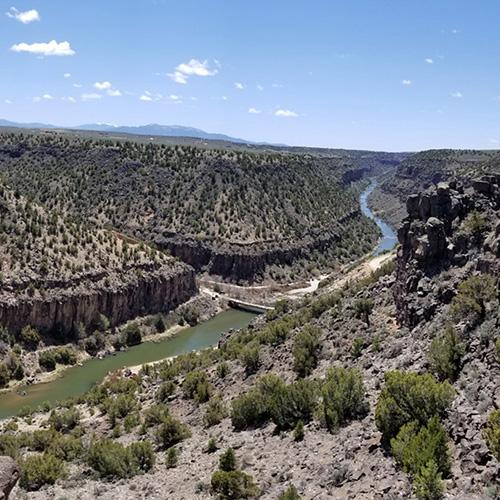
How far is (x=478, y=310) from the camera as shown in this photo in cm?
2316

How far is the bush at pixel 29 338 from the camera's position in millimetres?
48875

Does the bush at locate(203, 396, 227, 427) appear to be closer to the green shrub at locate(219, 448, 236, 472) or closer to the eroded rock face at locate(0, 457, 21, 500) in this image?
the green shrub at locate(219, 448, 236, 472)

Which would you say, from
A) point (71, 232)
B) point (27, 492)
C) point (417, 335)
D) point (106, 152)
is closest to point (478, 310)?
point (417, 335)

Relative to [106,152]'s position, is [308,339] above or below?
below

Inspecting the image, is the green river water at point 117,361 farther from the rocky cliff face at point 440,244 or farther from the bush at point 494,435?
the bush at point 494,435

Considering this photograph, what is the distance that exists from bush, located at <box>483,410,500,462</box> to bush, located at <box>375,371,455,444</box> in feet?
8.32

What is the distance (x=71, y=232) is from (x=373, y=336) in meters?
37.5

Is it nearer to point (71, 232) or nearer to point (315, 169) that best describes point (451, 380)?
point (71, 232)

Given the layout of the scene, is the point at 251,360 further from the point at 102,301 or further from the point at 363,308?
the point at 102,301

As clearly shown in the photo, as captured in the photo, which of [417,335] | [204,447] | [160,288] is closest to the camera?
[204,447]

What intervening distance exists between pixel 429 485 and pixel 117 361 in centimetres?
4122

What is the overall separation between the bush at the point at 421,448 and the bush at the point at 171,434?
1091 cm

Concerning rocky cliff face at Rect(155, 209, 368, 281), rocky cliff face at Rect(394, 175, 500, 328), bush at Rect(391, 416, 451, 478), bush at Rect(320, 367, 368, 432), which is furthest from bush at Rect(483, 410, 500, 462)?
rocky cliff face at Rect(155, 209, 368, 281)

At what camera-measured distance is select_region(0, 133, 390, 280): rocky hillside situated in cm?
8512
